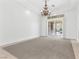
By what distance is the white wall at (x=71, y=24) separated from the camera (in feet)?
25.3

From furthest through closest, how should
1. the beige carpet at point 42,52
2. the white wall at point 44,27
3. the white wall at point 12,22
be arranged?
the white wall at point 44,27 → the white wall at point 12,22 → the beige carpet at point 42,52

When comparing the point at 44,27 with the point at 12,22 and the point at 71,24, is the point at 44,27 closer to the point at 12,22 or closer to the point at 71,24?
the point at 71,24

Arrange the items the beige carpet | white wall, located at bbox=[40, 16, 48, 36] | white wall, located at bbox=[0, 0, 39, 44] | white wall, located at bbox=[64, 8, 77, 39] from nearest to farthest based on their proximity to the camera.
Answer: the beige carpet
white wall, located at bbox=[0, 0, 39, 44]
white wall, located at bbox=[64, 8, 77, 39]
white wall, located at bbox=[40, 16, 48, 36]

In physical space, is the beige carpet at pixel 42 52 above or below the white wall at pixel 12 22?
below

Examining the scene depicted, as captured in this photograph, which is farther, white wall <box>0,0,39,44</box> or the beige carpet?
white wall <box>0,0,39,44</box>

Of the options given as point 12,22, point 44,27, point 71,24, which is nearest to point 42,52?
point 12,22

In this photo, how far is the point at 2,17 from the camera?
4676 mm

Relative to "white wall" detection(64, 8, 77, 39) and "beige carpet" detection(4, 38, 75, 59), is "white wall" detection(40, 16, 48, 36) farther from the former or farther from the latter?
"beige carpet" detection(4, 38, 75, 59)

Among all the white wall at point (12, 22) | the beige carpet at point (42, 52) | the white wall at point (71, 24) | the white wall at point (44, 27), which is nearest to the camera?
the beige carpet at point (42, 52)

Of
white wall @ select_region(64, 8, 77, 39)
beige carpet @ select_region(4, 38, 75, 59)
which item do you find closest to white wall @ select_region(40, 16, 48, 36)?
white wall @ select_region(64, 8, 77, 39)

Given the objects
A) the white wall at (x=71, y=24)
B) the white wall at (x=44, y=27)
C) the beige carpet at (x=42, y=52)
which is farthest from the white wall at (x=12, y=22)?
the white wall at (x=71, y=24)

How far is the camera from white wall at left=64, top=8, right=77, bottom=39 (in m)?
7.71

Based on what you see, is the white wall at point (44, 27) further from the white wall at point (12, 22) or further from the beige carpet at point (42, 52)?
the beige carpet at point (42, 52)

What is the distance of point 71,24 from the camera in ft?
26.2
